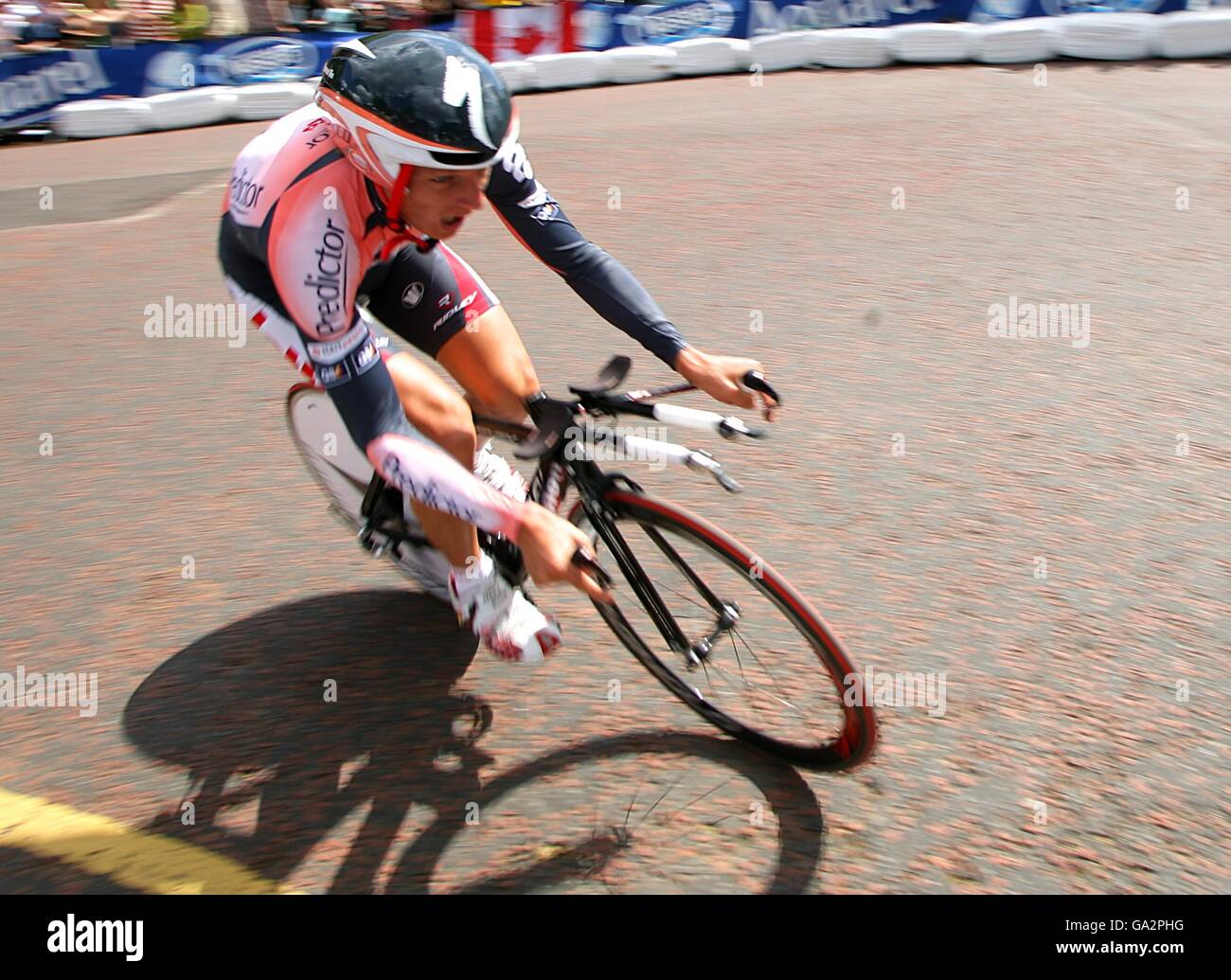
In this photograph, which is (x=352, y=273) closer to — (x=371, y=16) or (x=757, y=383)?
(x=757, y=383)

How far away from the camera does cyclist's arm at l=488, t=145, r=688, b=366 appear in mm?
3162

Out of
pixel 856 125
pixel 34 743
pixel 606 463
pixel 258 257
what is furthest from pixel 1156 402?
pixel 856 125

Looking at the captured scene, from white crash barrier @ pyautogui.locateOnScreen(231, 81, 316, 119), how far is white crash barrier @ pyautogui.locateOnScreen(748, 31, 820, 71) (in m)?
5.81

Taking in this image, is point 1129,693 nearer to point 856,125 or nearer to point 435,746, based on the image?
point 435,746

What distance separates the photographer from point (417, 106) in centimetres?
253

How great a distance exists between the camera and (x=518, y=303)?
6.64 meters

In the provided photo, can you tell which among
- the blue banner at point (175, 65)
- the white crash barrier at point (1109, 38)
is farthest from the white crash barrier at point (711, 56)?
the white crash barrier at point (1109, 38)

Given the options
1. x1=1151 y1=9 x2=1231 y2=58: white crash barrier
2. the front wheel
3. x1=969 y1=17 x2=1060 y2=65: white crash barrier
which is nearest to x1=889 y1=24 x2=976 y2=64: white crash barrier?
x1=969 y1=17 x2=1060 y2=65: white crash barrier

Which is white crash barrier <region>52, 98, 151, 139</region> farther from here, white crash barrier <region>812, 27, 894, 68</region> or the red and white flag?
white crash barrier <region>812, 27, 894, 68</region>

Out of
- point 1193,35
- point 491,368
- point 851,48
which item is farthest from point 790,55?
point 491,368

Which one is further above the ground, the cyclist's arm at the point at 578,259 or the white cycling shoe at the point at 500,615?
the cyclist's arm at the point at 578,259

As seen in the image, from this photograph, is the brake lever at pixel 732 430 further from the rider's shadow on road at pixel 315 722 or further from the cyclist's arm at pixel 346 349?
the rider's shadow on road at pixel 315 722

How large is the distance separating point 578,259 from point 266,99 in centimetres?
1249

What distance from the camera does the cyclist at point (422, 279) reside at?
8.40 ft
